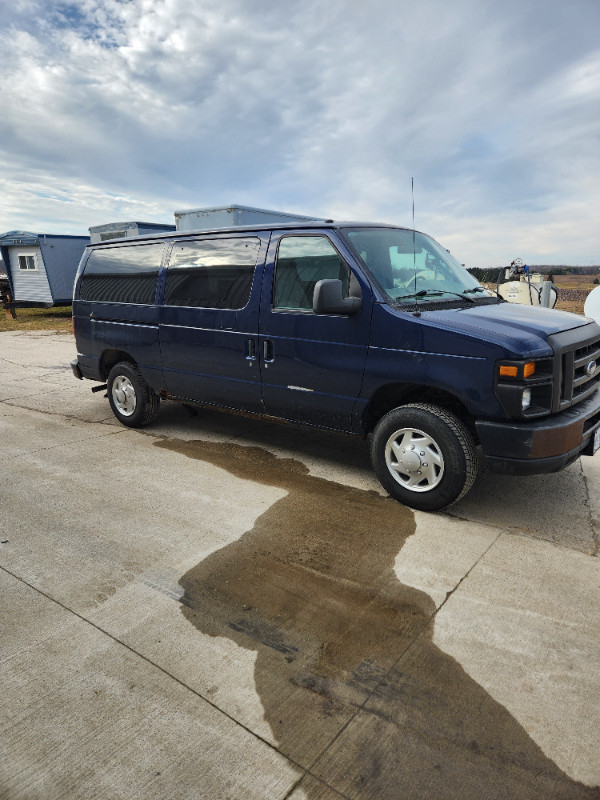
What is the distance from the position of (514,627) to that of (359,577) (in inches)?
34.4

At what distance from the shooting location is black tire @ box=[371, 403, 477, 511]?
3.75 meters

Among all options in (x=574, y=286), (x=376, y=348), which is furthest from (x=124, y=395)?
(x=574, y=286)

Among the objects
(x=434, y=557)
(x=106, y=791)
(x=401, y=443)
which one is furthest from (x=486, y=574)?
(x=106, y=791)

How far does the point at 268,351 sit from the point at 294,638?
101 inches

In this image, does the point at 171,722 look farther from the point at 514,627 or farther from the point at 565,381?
the point at 565,381

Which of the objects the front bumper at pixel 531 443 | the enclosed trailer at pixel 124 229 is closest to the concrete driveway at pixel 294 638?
the front bumper at pixel 531 443

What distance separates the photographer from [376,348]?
403cm

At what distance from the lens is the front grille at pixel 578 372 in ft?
12.0

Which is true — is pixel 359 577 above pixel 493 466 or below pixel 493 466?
below

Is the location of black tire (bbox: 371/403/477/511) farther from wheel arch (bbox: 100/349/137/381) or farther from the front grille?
wheel arch (bbox: 100/349/137/381)

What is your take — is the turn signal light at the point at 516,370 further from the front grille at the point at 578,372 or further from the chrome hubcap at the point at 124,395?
the chrome hubcap at the point at 124,395

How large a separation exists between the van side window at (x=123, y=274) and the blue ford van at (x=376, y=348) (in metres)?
0.03

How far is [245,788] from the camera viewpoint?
1.90 m

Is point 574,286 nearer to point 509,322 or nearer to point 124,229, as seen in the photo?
point 124,229
